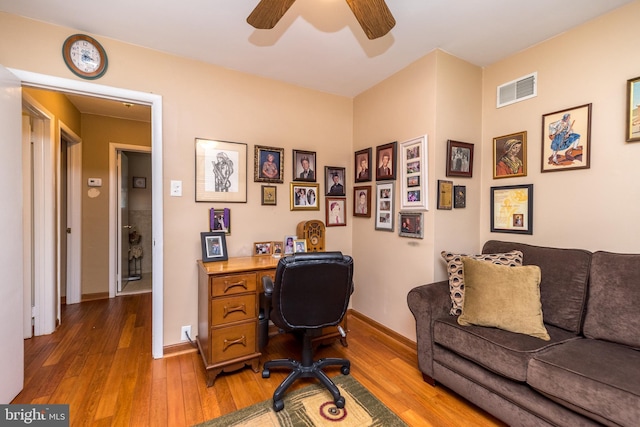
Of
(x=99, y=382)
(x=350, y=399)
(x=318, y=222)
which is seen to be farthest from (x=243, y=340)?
(x=318, y=222)

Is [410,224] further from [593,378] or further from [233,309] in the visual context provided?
[233,309]

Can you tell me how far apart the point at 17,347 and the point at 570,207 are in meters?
3.83

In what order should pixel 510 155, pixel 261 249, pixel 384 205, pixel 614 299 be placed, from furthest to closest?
pixel 384 205 < pixel 261 249 < pixel 510 155 < pixel 614 299

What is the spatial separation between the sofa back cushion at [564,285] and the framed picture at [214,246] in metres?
2.36

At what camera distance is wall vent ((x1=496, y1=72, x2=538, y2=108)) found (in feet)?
7.09

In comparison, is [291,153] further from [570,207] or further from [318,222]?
[570,207]

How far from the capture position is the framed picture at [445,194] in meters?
2.25

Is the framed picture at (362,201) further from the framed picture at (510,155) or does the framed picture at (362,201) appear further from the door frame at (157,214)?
the door frame at (157,214)

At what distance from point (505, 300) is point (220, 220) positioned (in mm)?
2224

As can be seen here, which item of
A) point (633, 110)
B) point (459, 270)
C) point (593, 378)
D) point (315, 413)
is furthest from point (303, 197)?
point (633, 110)

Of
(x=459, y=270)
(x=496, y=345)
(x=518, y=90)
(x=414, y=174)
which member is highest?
(x=518, y=90)

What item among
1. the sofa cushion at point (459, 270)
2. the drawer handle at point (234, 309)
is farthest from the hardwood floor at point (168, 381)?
the sofa cushion at point (459, 270)

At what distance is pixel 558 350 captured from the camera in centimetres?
143

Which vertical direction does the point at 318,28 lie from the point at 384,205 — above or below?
above
